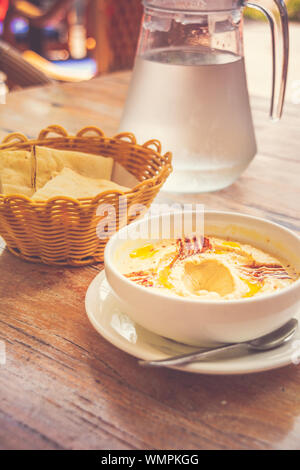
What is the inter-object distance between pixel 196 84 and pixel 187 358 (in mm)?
487

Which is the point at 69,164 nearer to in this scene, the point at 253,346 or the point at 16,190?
the point at 16,190

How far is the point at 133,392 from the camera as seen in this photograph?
459 millimetres

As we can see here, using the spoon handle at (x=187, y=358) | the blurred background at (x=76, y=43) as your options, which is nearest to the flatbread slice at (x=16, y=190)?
the spoon handle at (x=187, y=358)

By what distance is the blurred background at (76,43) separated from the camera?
2.41 metres

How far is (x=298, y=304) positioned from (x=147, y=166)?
1.27 ft

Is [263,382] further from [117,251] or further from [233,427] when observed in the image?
[117,251]

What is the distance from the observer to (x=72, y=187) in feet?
2.30

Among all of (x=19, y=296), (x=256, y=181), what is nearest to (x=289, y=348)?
(x=19, y=296)

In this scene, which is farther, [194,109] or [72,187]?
[194,109]

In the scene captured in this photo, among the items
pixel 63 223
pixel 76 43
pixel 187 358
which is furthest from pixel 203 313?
pixel 76 43

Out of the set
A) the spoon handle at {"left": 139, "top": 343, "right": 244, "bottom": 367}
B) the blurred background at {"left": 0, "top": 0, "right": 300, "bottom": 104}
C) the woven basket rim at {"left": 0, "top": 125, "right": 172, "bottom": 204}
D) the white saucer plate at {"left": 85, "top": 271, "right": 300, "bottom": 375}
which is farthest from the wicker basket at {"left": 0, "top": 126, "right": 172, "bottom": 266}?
the blurred background at {"left": 0, "top": 0, "right": 300, "bottom": 104}

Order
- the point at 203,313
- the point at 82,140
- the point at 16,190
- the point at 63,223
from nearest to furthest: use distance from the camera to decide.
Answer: the point at 203,313 → the point at 63,223 → the point at 16,190 → the point at 82,140

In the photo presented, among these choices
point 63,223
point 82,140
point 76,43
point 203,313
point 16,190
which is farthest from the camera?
point 76,43

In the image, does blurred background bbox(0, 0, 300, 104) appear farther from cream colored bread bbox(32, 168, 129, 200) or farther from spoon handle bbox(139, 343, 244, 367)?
spoon handle bbox(139, 343, 244, 367)
